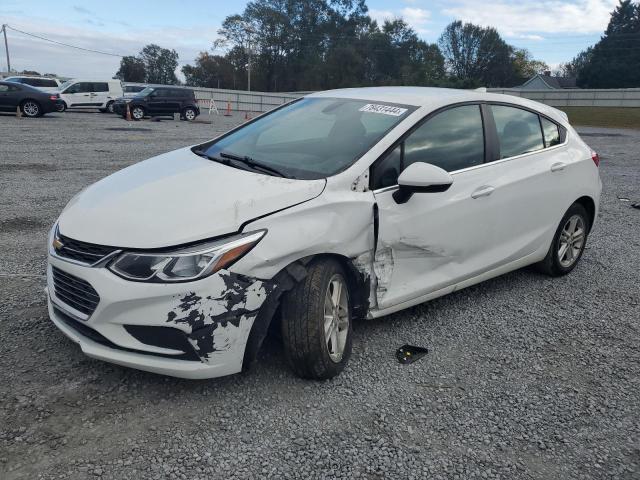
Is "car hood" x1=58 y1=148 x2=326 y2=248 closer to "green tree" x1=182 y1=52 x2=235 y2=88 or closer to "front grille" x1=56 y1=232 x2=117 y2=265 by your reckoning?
"front grille" x1=56 y1=232 x2=117 y2=265

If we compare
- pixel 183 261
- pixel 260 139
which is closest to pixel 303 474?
pixel 183 261

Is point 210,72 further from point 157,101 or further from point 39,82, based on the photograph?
point 157,101

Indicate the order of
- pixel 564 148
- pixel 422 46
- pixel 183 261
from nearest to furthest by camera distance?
pixel 183 261 → pixel 564 148 → pixel 422 46

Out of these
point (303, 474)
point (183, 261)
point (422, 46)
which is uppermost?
point (422, 46)

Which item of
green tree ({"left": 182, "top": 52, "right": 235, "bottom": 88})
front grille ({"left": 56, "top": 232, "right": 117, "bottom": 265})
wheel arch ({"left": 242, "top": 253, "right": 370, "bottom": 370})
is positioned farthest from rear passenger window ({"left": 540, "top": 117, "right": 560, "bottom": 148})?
green tree ({"left": 182, "top": 52, "right": 235, "bottom": 88})

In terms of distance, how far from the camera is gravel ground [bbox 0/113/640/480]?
8.34ft

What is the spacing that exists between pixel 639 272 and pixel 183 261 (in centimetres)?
456

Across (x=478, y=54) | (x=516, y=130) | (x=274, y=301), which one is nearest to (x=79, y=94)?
(x=516, y=130)

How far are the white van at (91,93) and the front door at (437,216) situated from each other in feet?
89.7

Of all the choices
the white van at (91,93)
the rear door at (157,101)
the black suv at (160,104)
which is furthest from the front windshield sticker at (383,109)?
the white van at (91,93)

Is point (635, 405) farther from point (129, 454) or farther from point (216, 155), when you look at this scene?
point (216, 155)

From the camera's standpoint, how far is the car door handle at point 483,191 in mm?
3952

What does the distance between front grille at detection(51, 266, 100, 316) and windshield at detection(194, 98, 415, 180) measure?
4.22 ft

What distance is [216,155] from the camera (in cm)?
389
